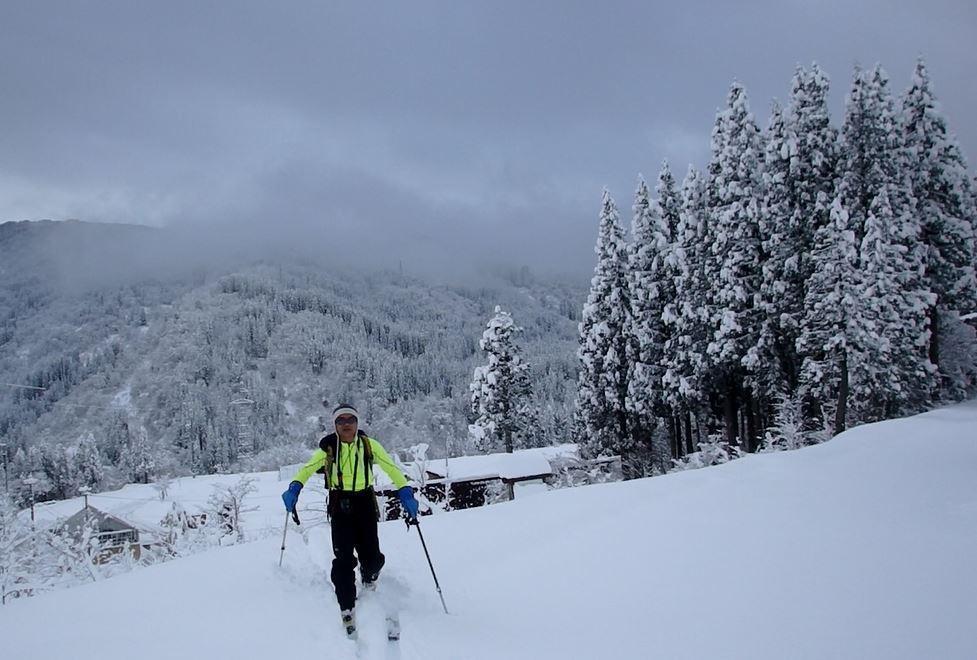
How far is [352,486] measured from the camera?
5.70m

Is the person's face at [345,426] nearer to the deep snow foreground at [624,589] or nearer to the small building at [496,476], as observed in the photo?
the deep snow foreground at [624,589]

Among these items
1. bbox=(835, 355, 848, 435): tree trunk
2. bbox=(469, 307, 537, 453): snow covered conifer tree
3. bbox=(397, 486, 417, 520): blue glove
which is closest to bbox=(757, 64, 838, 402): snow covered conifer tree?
bbox=(835, 355, 848, 435): tree trunk

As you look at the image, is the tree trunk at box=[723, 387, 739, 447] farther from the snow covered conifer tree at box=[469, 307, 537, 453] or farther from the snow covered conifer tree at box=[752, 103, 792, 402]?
the snow covered conifer tree at box=[469, 307, 537, 453]

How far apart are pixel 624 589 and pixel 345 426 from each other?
A: 130 inches

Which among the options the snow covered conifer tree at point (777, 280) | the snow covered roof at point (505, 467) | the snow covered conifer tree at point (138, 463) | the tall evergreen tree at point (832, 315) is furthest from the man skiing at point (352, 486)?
the snow covered conifer tree at point (138, 463)

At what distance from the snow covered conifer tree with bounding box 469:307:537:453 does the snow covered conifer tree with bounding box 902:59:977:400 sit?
20.2 metres

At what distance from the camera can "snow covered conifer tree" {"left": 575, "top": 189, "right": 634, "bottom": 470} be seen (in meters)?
27.3

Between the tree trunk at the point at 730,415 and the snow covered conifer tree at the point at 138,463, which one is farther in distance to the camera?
the snow covered conifer tree at the point at 138,463

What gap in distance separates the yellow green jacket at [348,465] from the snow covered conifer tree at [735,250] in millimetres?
18186

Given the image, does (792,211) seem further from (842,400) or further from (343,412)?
(343,412)

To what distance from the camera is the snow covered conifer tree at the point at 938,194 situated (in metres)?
21.8

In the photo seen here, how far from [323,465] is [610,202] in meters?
25.2

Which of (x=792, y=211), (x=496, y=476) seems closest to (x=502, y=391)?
(x=496, y=476)

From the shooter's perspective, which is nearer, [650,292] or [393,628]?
[393,628]
